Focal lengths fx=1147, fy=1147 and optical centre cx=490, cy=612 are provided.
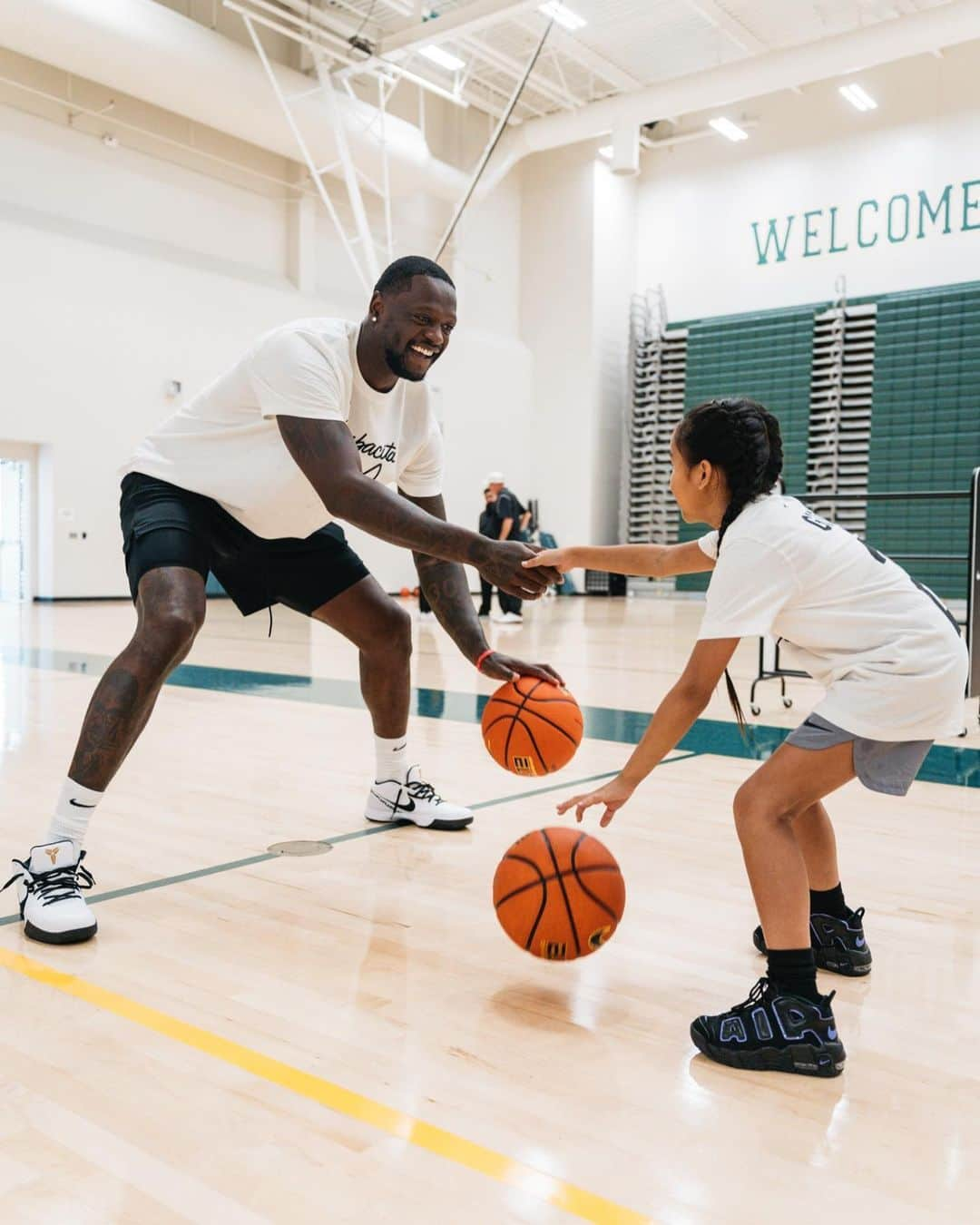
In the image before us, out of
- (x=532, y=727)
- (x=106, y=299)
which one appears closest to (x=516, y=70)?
(x=106, y=299)

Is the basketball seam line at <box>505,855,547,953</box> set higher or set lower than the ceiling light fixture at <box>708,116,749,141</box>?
lower

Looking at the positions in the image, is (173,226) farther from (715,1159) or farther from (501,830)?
(715,1159)

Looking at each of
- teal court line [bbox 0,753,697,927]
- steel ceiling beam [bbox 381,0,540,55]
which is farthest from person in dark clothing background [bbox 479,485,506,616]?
teal court line [bbox 0,753,697,927]

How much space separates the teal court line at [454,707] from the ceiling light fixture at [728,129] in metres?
13.8

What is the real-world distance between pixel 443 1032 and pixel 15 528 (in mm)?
14732

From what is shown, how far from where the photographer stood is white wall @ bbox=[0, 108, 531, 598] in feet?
46.8

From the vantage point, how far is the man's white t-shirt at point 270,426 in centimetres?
275

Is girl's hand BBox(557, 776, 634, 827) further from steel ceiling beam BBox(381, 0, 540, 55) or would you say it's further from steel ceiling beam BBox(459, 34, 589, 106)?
steel ceiling beam BBox(459, 34, 589, 106)

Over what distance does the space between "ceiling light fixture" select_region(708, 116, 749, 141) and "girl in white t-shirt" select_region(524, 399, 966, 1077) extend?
57.3ft

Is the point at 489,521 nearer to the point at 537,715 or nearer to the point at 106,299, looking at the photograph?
the point at 106,299

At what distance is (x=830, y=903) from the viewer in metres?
2.37

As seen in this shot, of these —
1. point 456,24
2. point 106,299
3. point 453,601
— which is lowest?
point 453,601

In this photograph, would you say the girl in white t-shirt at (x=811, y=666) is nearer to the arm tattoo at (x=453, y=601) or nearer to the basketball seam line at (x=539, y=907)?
the basketball seam line at (x=539, y=907)

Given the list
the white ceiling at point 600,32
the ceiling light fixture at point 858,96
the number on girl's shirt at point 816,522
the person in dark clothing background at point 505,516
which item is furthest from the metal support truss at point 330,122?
the number on girl's shirt at point 816,522
